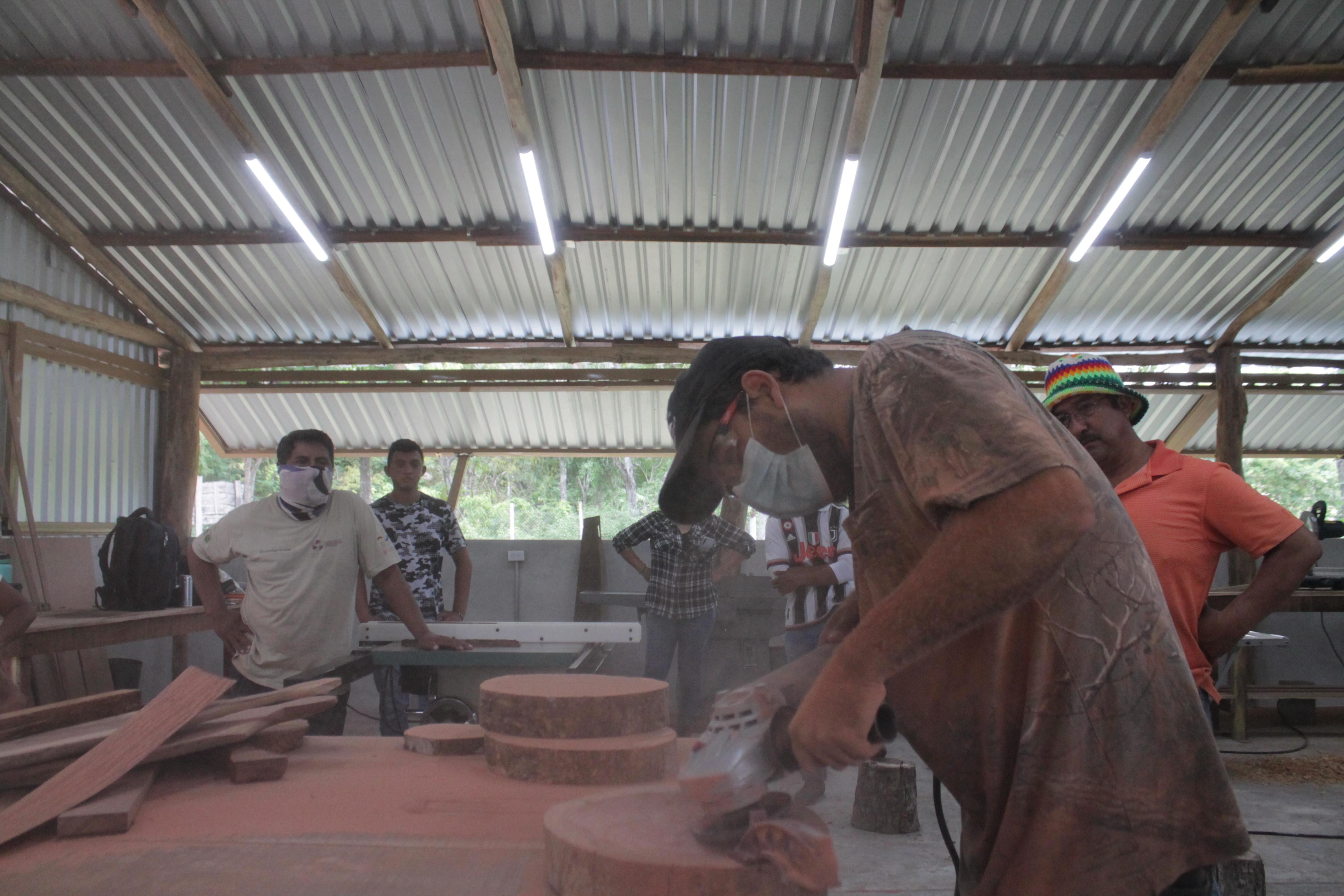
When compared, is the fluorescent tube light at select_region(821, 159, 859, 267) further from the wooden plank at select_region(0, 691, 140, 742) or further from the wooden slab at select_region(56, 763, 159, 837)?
the wooden slab at select_region(56, 763, 159, 837)

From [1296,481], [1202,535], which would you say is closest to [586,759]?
[1202,535]

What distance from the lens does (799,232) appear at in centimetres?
753

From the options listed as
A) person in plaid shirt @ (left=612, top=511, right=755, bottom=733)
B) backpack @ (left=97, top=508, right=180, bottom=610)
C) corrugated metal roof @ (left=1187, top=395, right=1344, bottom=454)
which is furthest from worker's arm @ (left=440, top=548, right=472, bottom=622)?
corrugated metal roof @ (left=1187, top=395, right=1344, bottom=454)

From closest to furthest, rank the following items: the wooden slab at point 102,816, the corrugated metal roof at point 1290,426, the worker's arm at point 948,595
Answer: the worker's arm at point 948,595
the wooden slab at point 102,816
the corrugated metal roof at point 1290,426

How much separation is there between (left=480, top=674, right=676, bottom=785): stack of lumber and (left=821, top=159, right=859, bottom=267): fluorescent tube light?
5.59 meters

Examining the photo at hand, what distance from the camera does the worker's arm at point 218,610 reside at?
A: 11.3 feet

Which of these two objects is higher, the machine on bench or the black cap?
the black cap

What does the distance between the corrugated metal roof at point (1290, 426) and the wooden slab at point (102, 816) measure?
1082cm

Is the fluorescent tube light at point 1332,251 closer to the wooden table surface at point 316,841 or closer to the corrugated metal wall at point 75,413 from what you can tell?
the wooden table surface at point 316,841

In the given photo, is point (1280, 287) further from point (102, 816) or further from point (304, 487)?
point (102, 816)

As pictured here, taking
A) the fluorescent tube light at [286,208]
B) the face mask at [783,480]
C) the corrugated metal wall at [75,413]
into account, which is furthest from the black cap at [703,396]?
the corrugated metal wall at [75,413]

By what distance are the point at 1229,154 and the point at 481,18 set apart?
5.61m

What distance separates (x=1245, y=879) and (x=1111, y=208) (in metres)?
5.53

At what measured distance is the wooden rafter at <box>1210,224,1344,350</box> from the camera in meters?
7.50
